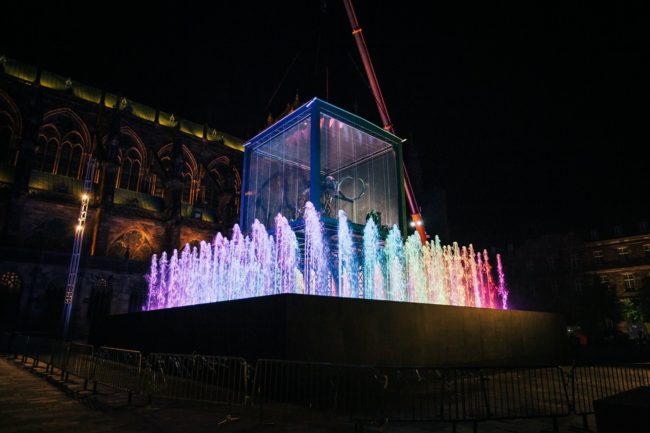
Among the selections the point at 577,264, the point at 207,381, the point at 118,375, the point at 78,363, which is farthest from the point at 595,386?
the point at 577,264

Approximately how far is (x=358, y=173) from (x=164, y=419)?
503 inches

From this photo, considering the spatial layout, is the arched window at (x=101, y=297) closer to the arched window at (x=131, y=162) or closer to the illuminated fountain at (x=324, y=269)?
the arched window at (x=131, y=162)

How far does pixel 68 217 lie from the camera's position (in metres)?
32.3

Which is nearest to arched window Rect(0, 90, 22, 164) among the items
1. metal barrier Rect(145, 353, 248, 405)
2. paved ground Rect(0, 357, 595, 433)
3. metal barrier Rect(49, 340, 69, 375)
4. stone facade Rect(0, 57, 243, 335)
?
stone facade Rect(0, 57, 243, 335)

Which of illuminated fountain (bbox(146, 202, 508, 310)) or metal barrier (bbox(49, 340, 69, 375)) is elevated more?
illuminated fountain (bbox(146, 202, 508, 310))

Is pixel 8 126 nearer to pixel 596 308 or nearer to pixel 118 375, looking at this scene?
pixel 118 375

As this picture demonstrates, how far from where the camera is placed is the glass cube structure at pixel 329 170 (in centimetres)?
1497

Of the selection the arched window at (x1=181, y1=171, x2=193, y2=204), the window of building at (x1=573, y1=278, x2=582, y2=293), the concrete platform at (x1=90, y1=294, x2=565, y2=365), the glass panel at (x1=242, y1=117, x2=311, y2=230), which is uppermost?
the arched window at (x1=181, y1=171, x2=193, y2=204)

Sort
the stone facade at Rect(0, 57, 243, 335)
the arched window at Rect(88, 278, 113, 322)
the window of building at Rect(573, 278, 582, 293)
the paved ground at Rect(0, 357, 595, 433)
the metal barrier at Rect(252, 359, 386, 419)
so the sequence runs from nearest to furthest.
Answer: the paved ground at Rect(0, 357, 595, 433)
the metal barrier at Rect(252, 359, 386, 419)
the stone facade at Rect(0, 57, 243, 335)
the arched window at Rect(88, 278, 113, 322)
the window of building at Rect(573, 278, 582, 293)

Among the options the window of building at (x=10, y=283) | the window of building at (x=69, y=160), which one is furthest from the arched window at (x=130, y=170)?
the window of building at (x=10, y=283)

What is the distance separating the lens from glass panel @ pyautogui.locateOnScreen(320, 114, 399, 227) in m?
15.4

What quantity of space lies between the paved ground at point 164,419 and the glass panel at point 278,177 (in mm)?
8643

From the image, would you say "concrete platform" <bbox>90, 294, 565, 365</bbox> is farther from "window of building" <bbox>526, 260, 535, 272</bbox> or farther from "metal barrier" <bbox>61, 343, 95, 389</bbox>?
"window of building" <bbox>526, 260, 535, 272</bbox>

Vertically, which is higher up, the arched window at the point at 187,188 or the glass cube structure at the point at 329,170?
the arched window at the point at 187,188
